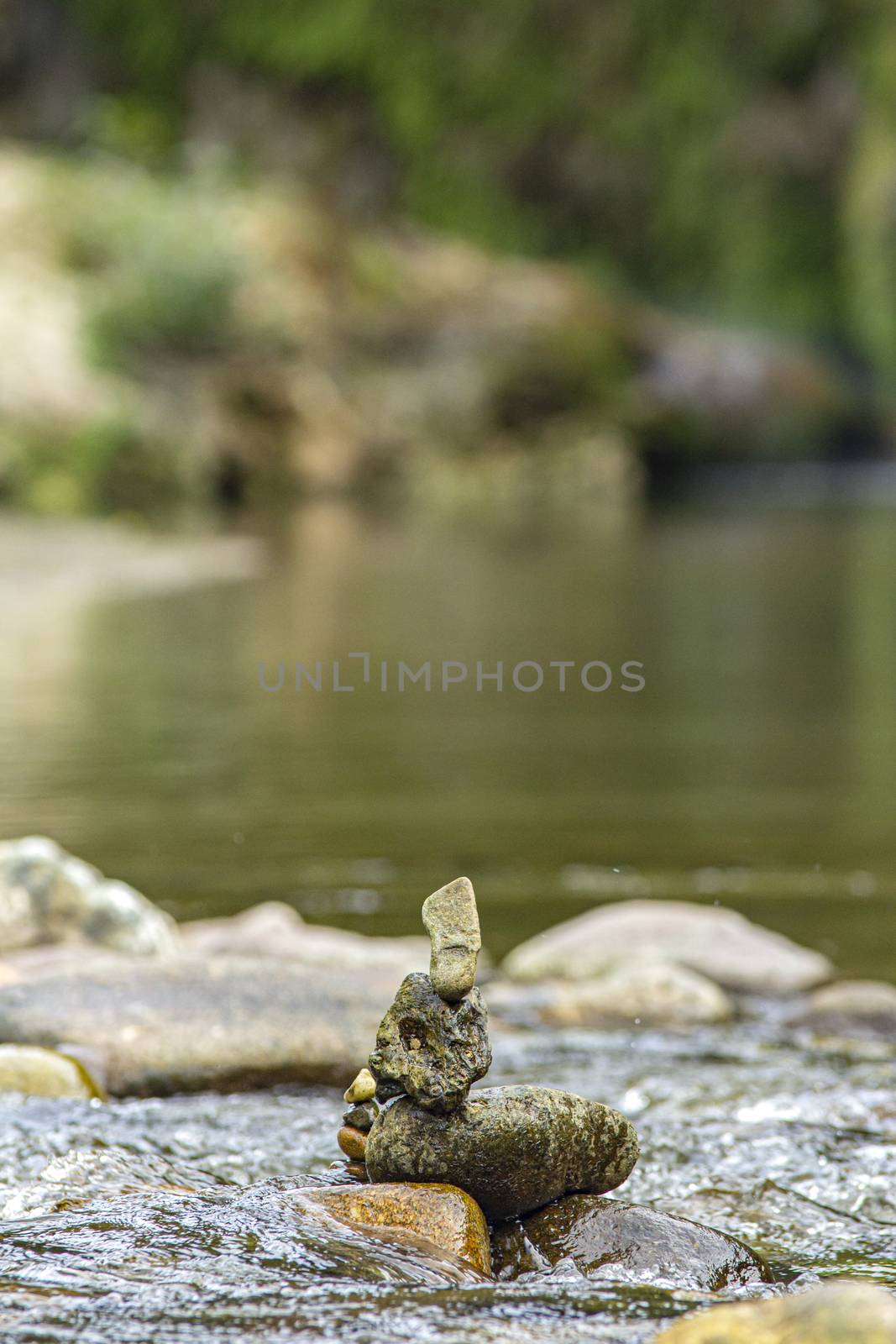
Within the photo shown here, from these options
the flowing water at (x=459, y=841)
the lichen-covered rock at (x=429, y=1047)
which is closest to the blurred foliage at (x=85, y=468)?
the flowing water at (x=459, y=841)

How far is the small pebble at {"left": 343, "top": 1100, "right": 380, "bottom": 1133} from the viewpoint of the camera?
3393 millimetres

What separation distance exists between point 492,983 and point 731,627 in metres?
9.76

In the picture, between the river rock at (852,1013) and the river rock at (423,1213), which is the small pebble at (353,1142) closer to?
the river rock at (423,1213)

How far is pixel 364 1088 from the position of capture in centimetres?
335

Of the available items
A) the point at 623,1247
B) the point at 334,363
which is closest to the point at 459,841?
the point at 623,1247

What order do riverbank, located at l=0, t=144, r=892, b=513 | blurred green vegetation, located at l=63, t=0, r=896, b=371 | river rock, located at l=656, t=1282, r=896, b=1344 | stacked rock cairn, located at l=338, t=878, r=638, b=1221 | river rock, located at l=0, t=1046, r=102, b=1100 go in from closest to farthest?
river rock, located at l=656, t=1282, r=896, b=1344
stacked rock cairn, located at l=338, t=878, r=638, b=1221
river rock, located at l=0, t=1046, r=102, b=1100
riverbank, located at l=0, t=144, r=892, b=513
blurred green vegetation, located at l=63, t=0, r=896, b=371

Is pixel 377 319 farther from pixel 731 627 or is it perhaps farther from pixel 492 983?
pixel 492 983

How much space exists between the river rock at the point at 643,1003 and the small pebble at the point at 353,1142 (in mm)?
1698

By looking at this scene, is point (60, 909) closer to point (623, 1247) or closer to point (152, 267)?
point (623, 1247)

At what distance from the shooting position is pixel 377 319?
35.7m

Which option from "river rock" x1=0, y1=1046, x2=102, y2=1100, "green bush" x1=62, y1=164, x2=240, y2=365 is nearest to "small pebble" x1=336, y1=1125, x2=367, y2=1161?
"river rock" x1=0, y1=1046, x2=102, y2=1100

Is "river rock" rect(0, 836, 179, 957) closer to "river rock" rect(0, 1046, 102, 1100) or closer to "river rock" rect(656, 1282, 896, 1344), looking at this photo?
"river rock" rect(0, 1046, 102, 1100)

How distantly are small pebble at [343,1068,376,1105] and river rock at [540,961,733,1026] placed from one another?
1785 millimetres

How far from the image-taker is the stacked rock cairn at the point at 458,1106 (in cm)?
316
